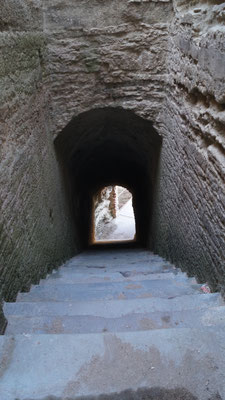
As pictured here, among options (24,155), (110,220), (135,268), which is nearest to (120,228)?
(110,220)

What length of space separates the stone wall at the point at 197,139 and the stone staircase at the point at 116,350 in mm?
605

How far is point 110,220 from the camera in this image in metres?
14.3

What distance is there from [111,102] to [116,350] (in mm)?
3472

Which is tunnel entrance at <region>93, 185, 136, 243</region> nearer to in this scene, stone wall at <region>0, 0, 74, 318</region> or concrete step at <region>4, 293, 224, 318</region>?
stone wall at <region>0, 0, 74, 318</region>

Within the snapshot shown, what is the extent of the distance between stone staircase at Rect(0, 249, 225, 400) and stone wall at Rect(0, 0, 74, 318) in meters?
0.62

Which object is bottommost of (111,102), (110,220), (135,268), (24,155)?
(110,220)

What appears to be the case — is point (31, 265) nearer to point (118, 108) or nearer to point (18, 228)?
point (18, 228)

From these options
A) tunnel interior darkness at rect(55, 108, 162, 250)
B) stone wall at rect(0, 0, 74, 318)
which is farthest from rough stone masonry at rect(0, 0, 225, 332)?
tunnel interior darkness at rect(55, 108, 162, 250)

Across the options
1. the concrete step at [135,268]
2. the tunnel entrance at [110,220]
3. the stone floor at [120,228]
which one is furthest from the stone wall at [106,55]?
the stone floor at [120,228]

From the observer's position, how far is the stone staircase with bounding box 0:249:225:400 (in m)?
1.49

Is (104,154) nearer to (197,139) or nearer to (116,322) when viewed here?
(197,139)

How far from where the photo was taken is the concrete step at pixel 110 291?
2.79 m

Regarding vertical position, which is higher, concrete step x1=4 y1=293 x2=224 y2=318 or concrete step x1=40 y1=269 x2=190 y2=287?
concrete step x1=4 y1=293 x2=224 y2=318

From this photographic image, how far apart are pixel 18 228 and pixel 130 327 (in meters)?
1.39
